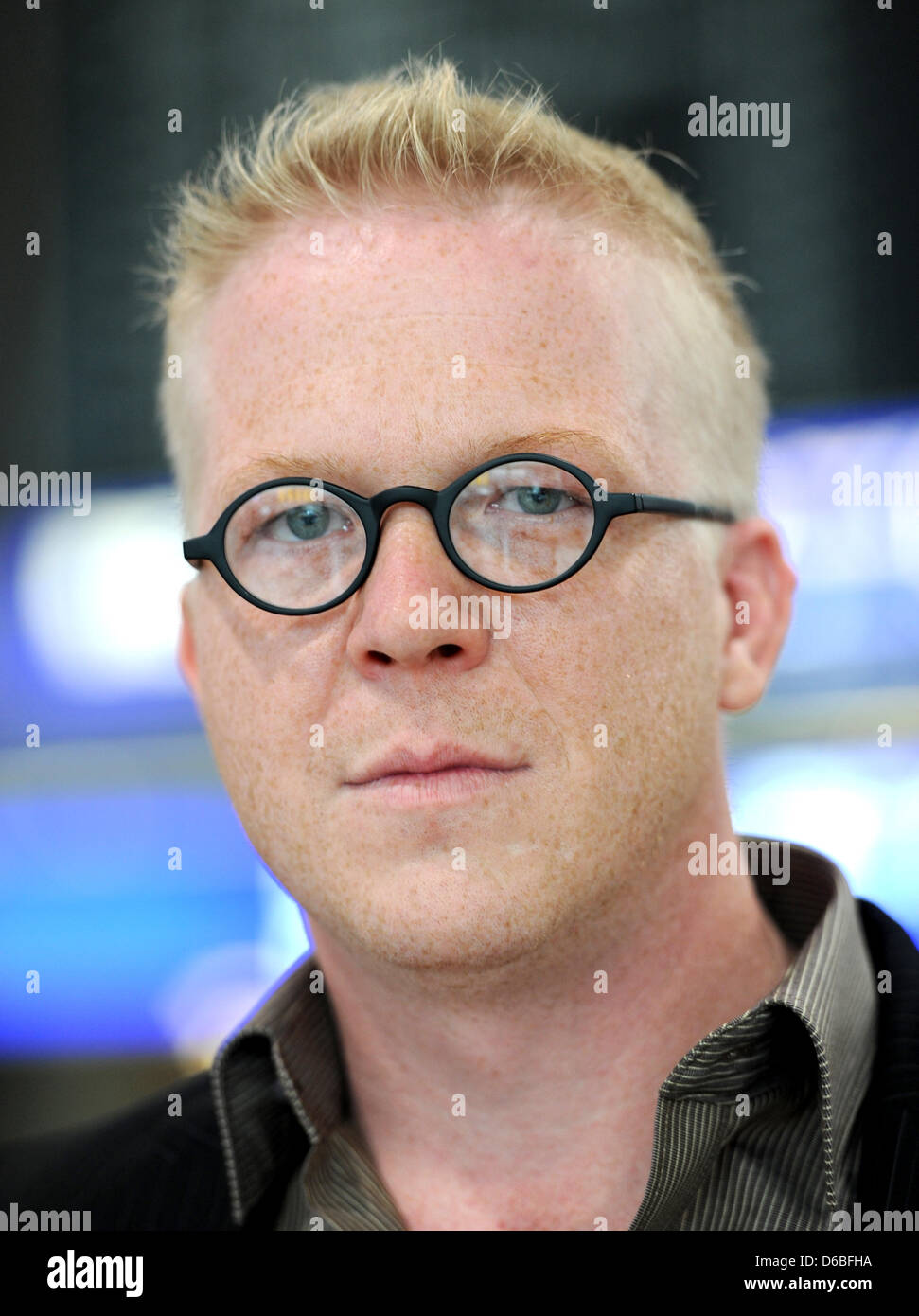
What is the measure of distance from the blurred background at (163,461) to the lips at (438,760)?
1.81ft

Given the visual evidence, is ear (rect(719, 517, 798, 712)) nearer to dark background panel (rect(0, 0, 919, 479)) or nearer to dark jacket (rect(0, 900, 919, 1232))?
dark jacket (rect(0, 900, 919, 1232))

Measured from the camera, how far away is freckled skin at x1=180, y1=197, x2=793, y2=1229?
1.14 meters

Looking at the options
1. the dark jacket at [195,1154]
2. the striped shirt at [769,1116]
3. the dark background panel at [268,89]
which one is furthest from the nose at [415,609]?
the dark background panel at [268,89]

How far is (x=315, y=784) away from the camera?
119 cm

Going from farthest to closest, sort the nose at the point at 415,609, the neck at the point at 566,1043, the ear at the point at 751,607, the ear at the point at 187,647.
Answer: the ear at the point at 187,647 < the ear at the point at 751,607 < the neck at the point at 566,1043 < the nose at the point at 415,609

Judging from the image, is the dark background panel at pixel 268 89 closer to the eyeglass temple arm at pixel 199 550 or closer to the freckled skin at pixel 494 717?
the freckled skin at pixel 494 717

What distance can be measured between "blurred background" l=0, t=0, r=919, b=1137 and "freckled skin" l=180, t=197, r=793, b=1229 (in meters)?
0.40

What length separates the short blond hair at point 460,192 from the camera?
1.28 metres

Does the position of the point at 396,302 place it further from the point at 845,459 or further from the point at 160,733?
the point at 160,733

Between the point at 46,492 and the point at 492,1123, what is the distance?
2.33 meters

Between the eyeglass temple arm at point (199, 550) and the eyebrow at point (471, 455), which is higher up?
the eyebrow at point (471, 455)

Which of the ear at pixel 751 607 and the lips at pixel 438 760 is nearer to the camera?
the lips at pixel 438 760

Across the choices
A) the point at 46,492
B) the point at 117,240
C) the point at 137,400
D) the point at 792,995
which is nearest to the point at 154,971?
the point at 46,492

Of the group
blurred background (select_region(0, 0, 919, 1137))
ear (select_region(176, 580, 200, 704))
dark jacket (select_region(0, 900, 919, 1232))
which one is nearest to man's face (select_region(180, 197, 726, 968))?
ear (select_region(176, 580, 200, 704))
